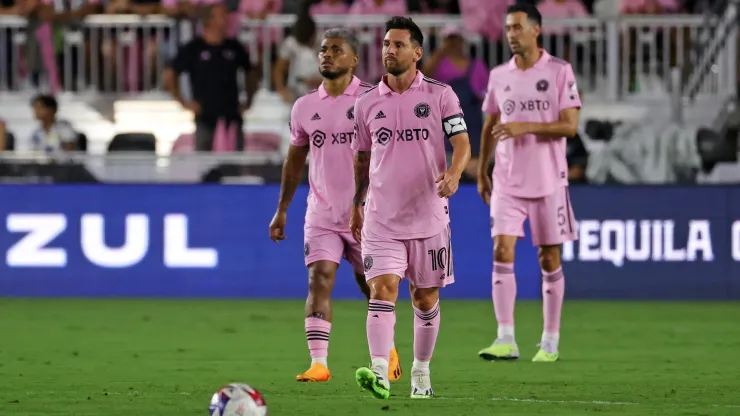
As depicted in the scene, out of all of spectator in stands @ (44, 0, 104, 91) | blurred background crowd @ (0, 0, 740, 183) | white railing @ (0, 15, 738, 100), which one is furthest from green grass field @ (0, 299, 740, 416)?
spectator in stands @ (44, 0, 104, 91)

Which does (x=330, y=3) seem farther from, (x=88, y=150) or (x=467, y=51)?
(x=88, y=150)

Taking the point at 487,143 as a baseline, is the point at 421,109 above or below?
above

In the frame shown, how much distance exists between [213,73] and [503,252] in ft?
25.4

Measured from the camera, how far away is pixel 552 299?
1179 centimetres

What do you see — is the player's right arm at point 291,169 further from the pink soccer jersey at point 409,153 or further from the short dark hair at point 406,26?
the short dark hair at point 406,26

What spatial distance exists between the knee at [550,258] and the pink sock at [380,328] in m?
3.12

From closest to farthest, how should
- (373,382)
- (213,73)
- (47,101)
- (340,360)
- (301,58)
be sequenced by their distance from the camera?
(373,382)
(340,360)
(47,101)
(213,73)
(301,58)

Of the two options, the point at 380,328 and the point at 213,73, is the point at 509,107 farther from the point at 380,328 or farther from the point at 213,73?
the point at 213,73

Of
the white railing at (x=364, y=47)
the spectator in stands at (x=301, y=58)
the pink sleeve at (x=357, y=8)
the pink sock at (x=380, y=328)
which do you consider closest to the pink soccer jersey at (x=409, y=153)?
the pink sock at (x=380, y=328)

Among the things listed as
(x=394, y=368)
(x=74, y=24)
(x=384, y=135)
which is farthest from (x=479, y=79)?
(x=384, y=135)

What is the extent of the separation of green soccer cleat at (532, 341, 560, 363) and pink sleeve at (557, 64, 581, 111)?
1690 mm

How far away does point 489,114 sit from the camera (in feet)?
39.7

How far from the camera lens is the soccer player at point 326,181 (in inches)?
403


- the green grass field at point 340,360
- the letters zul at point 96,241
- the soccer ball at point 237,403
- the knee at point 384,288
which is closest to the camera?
the soccer ball at point 237,403
